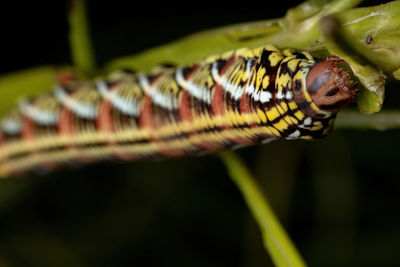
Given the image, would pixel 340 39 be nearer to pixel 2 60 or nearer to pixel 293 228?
pixel 293 228

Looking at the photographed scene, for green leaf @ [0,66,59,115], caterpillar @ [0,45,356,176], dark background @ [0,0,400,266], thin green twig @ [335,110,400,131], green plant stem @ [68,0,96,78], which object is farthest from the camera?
dark background @ [0,0,400,266]

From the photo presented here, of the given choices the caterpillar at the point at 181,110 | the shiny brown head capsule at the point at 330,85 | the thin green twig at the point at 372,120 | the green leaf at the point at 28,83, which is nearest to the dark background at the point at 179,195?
the caterpillar at the point at 181,110

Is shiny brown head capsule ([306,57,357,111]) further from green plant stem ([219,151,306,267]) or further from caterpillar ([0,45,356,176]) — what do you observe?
green plant stem ([219,151,306,267])

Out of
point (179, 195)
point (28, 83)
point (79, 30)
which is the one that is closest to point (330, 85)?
point (79, 30)

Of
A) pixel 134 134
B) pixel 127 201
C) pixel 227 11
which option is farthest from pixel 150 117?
pixel 227 11

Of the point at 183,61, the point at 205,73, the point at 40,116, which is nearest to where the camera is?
the point at 205,73

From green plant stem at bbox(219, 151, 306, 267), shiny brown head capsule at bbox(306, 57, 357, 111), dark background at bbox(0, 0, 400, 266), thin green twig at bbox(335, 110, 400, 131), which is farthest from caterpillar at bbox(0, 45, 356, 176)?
dark background at bbox(0, 0, 400, 266)

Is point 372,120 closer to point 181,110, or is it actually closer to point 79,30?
point 181,110
